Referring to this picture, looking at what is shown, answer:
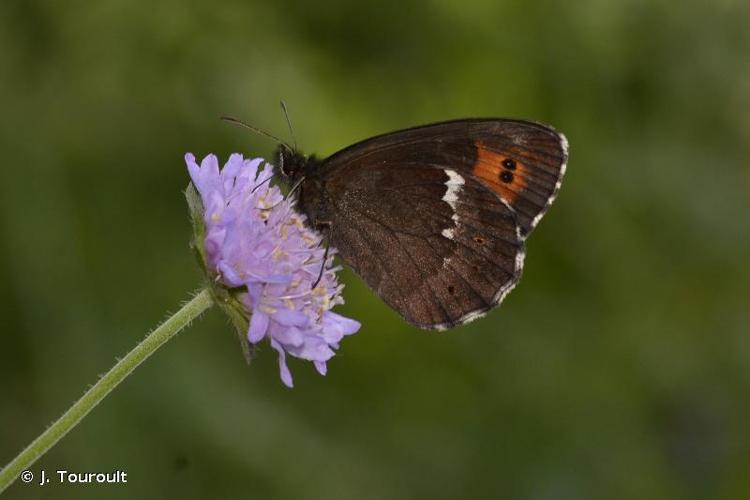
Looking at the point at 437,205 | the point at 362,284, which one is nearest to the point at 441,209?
the point at 437,205

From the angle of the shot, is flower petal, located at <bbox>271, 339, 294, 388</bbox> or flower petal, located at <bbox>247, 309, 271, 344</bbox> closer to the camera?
flower petal, located at <bbox>247, 309, 271, 344</bbox>

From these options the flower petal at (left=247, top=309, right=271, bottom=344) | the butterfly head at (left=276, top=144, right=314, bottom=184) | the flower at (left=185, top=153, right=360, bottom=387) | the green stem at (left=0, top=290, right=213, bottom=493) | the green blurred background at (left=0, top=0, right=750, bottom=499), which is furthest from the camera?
the green blurred background at (left=0, top=0, right=750, bottom=499)

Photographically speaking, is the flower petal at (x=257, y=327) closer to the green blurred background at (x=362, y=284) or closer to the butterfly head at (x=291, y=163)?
the butterfly head at (x=291, y=163)

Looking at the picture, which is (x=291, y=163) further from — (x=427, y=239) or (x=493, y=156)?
(x=493, y=156)

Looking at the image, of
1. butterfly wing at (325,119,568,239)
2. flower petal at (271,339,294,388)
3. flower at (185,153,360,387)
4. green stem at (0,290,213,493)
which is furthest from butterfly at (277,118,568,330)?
green stem at (0,290,213,493)

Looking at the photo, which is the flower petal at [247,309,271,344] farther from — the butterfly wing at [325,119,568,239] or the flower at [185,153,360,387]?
the butterfly wing at [325,119,568,239]

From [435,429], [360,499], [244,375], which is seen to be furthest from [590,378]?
[244,375]

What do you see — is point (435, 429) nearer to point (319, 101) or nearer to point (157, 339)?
point (319, 101)

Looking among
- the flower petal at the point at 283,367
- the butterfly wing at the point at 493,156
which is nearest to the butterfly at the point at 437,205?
the butterfly wing at the point at 493,156
